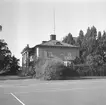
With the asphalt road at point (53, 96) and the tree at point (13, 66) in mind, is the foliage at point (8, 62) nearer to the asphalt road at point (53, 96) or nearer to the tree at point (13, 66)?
the tree at point (13, 66)

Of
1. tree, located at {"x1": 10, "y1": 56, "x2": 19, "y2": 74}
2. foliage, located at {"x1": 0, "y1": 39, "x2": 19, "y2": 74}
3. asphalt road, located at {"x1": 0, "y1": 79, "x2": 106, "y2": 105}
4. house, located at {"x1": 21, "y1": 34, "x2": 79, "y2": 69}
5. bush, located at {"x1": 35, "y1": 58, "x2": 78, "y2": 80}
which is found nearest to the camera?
asphalt road, located at {"x1": 0, "y1": 79, "x2": 106, "y2": 105}

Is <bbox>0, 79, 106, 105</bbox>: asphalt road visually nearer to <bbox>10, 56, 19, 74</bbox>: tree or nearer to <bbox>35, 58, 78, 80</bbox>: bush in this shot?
<bbox>35, 58, 78, 80</bbox>: bush

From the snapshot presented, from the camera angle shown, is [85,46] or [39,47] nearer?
[39,47]

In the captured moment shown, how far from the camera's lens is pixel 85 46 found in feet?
237

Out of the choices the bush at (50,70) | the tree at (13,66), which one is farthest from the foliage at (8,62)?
the bush at (50,70)

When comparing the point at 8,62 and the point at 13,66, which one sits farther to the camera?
→ the point at 13,66

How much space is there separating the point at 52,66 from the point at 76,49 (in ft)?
89.9

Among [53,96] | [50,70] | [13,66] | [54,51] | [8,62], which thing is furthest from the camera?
[13,66]

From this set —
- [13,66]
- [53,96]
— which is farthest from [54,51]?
[53,96]

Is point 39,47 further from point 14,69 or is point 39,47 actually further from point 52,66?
point 52,66

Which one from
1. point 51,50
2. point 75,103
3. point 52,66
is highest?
point 51,50

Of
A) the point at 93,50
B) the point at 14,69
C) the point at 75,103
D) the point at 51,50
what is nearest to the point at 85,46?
the point at 93,50

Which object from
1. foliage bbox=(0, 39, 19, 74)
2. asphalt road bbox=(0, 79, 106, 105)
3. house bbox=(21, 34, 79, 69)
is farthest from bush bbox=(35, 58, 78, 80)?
foliage bbox=(0, 39, 19, 74)

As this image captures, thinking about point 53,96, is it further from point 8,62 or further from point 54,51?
point 8,62
